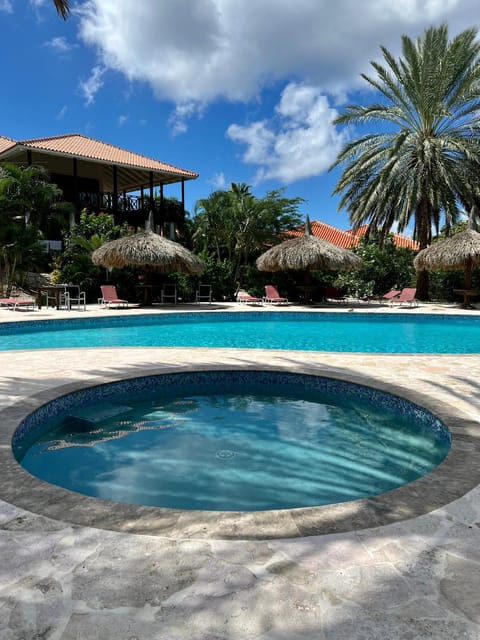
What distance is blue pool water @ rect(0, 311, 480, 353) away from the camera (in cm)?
1066

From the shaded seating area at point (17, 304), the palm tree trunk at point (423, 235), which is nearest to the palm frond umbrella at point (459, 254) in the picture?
the palm tree trunk at point (423, 235)

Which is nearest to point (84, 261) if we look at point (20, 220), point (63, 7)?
point (20, 220)

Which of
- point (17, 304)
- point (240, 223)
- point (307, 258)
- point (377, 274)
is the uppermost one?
point (240, 223)

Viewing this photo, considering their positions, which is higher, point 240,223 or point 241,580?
point 240,223

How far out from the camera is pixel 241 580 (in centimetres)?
203

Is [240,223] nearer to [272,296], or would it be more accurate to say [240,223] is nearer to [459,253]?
[272,296]

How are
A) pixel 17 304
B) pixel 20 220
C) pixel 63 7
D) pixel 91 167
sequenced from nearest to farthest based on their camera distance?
pixel 63 7 < pixel 17 304 < pixel 20 220 < pixel 91 167

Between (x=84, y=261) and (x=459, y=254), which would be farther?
(x=84, y=261)

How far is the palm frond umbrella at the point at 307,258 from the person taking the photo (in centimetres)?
1895

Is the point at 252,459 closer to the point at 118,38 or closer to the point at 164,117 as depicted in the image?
the point at 118,38

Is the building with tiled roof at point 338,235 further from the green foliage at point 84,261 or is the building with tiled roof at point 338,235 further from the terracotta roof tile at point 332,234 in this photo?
the green foliage at point 84,261

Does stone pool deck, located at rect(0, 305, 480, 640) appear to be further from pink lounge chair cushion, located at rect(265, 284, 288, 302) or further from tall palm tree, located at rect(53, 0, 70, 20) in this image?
pink lounge chair cushion, located at rect(265, 284, 288, 302)

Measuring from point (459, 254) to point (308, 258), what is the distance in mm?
5638

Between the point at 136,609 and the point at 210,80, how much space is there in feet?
83.4
